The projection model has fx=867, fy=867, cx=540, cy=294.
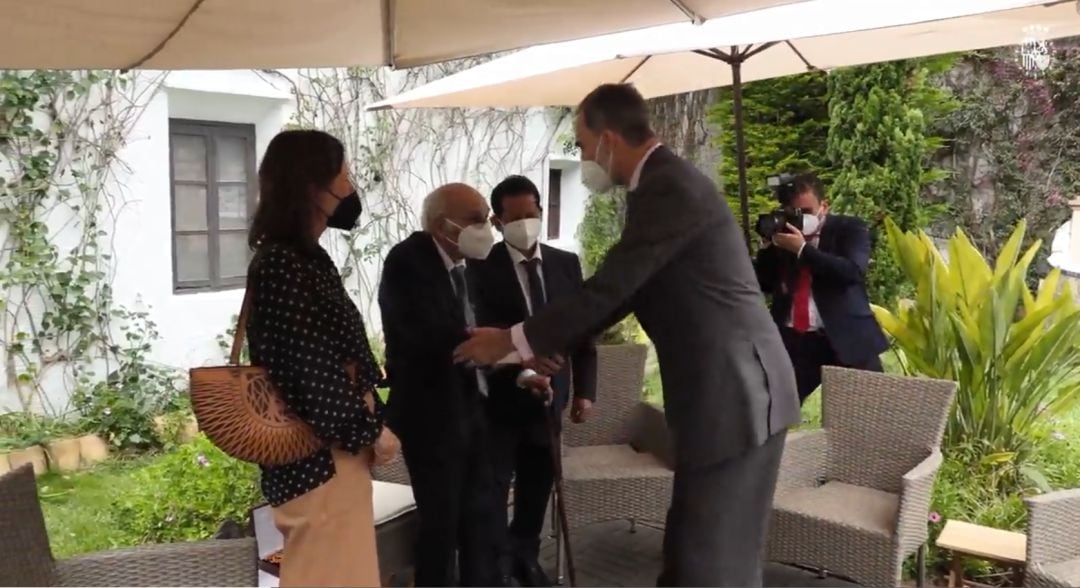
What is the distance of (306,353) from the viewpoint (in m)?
1.98

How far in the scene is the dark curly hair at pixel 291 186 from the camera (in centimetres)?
208

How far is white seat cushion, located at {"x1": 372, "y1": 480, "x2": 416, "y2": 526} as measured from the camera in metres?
3.15

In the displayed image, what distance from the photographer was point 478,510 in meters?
3.05

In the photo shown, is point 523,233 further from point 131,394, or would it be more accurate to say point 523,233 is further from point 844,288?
point 131,394

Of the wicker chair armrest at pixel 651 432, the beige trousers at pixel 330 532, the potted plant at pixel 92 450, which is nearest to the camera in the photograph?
the beige trousers at pixel 330 532

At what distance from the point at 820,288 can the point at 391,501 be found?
220 cm

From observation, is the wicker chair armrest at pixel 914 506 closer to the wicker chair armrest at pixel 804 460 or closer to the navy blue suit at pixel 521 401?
the wicker chair armrest at pixel 804 460

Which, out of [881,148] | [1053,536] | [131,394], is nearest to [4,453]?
[131,394]

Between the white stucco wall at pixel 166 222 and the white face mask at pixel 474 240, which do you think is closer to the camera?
the white face mask at pixel 474 240

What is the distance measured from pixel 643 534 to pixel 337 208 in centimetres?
264

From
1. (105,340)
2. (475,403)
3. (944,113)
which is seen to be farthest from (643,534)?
(944,113)

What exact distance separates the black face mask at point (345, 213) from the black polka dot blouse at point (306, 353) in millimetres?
174

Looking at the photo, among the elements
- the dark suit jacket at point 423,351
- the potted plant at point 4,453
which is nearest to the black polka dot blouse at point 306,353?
the dark suit jacket at point 423,351

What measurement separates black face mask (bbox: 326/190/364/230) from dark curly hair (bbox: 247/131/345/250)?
86 millimetres
